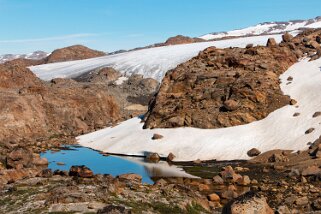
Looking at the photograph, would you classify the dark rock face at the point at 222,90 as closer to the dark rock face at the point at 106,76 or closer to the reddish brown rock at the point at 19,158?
the reddish brown rock at the point at 19,158

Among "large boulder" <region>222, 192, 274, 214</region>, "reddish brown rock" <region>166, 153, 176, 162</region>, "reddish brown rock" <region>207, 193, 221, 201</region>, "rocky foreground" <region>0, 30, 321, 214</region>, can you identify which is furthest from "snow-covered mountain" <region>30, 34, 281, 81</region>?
"large boulder" <region>222, 192, 274, 214</region>

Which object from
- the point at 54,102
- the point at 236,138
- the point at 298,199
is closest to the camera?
the point at 298,199

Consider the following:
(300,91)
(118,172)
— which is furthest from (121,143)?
(300,91)

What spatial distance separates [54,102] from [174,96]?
27.1 meters

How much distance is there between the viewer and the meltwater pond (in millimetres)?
43466

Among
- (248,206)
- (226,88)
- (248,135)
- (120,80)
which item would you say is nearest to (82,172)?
(248,206)

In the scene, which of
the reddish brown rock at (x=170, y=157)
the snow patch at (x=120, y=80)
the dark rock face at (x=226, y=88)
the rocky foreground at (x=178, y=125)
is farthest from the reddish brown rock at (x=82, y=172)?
the snow patch at (x=120, y=80)

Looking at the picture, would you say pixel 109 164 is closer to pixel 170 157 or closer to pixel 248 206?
pixel 170 157

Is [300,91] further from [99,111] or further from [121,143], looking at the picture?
[99,111]

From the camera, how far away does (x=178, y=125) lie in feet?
196

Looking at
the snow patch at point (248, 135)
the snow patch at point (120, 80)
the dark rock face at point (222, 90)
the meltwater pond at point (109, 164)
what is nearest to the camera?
the meltwater pond at point (109, 164)

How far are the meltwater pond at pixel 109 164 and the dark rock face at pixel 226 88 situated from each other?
10874 millimetres

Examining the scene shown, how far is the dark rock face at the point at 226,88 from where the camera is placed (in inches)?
2258

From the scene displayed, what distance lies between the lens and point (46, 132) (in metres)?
76.1
